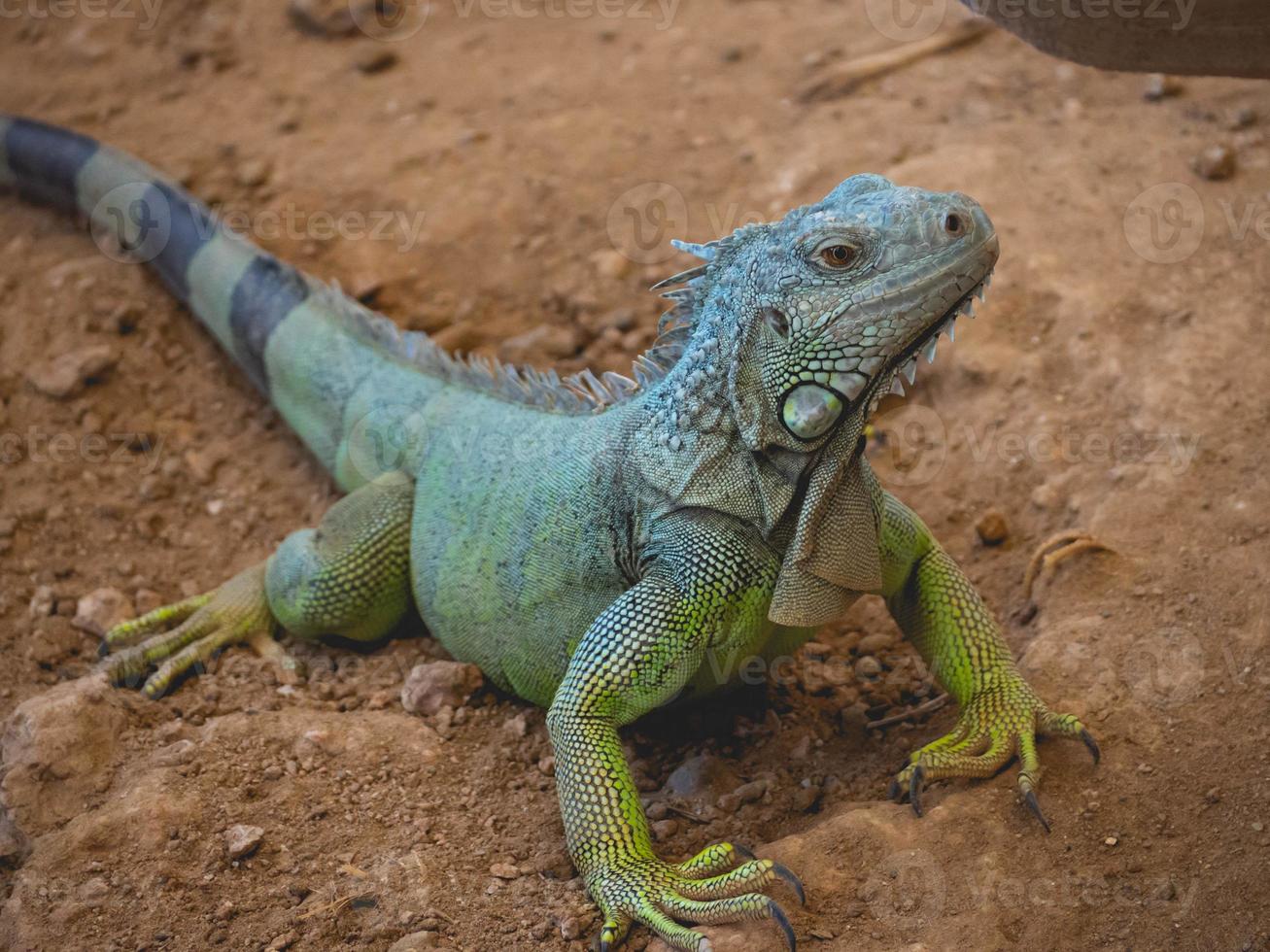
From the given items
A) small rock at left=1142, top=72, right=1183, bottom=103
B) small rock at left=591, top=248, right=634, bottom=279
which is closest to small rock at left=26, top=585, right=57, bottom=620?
small rock at left=591, top=248, right=634, bottom=279

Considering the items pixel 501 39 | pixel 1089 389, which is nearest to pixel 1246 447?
pixel 1089 389

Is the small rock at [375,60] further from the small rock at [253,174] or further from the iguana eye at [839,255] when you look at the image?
the iguana eye at [839,255]

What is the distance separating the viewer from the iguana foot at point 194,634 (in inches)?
187

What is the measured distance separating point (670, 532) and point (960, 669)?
1.07 metres

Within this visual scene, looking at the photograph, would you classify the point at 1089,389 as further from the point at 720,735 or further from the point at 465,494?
the point at 465,494

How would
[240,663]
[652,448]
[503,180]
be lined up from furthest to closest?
[503,180] → [240,663] → [652,448]

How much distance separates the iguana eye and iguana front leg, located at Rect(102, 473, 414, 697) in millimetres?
2196

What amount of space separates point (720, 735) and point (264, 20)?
6427 millimetres

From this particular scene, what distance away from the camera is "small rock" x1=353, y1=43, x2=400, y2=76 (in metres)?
7.97

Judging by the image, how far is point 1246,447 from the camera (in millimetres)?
4570

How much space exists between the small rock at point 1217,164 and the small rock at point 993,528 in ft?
7.06

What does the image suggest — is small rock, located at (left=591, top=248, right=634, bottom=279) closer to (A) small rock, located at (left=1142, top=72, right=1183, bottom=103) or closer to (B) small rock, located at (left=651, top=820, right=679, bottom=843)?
(A) small rock, located at (left=1142, top=72, right=1183, bottom=103)

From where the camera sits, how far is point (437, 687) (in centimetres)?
451

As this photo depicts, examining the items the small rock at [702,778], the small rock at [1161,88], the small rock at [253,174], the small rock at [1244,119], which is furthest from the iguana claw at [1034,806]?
the small rock at [253,174]
